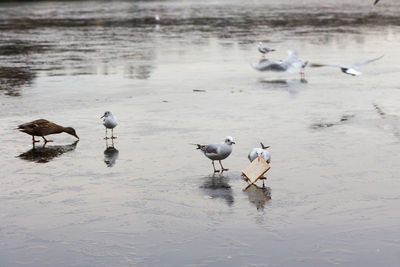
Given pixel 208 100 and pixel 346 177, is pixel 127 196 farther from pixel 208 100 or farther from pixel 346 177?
pixel 208 100

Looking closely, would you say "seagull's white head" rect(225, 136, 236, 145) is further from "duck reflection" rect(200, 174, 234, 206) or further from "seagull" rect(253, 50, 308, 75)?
"seagull" rect(253, 50, 308, 75)

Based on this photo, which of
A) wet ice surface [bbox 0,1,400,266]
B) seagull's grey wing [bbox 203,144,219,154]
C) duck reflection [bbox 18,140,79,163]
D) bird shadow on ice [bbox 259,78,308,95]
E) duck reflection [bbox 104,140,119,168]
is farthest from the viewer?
bird shadow on ice [bbox 259,78,308,95]

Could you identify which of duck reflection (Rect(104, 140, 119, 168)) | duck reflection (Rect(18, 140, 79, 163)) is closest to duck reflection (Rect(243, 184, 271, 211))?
duck reflection (Rect(104, 140, 119, 168))

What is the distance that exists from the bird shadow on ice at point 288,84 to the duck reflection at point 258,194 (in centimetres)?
796

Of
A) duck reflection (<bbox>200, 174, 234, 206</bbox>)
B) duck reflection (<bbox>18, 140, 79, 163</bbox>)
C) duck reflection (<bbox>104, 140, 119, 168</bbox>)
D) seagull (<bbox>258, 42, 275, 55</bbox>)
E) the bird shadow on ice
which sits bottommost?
seagull (<bbox>258, 42, 275, 55</bbox>)

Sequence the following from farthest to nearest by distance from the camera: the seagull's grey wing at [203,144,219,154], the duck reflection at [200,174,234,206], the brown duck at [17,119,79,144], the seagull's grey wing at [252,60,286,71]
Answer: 1. the seagull's grey wing at [252,60,286,71]
2. the brown duck at [17,119,79,144]
3. the seagull's grey wing at [203,144,219,154]
4. the duck reflection at [200,174,234,206]

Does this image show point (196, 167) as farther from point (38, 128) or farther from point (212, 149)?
point (38, 128)

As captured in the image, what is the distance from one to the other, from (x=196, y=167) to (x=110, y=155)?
61.6 inches

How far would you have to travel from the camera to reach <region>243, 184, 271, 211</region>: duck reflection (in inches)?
332

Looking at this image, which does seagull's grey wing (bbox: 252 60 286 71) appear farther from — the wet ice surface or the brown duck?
the brown duck

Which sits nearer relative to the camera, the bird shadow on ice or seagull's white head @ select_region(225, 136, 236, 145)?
seagull's white head @ select_region(225, 136, 236, 145)

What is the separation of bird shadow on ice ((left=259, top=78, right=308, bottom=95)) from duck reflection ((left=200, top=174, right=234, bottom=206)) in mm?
7554

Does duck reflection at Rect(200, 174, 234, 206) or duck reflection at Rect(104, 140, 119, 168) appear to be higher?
duck reflection at Rect(200, 174, 234, 206)

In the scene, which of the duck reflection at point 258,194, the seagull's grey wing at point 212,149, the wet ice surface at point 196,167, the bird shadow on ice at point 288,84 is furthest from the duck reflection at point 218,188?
the bird shadow on ice at point 288,84
